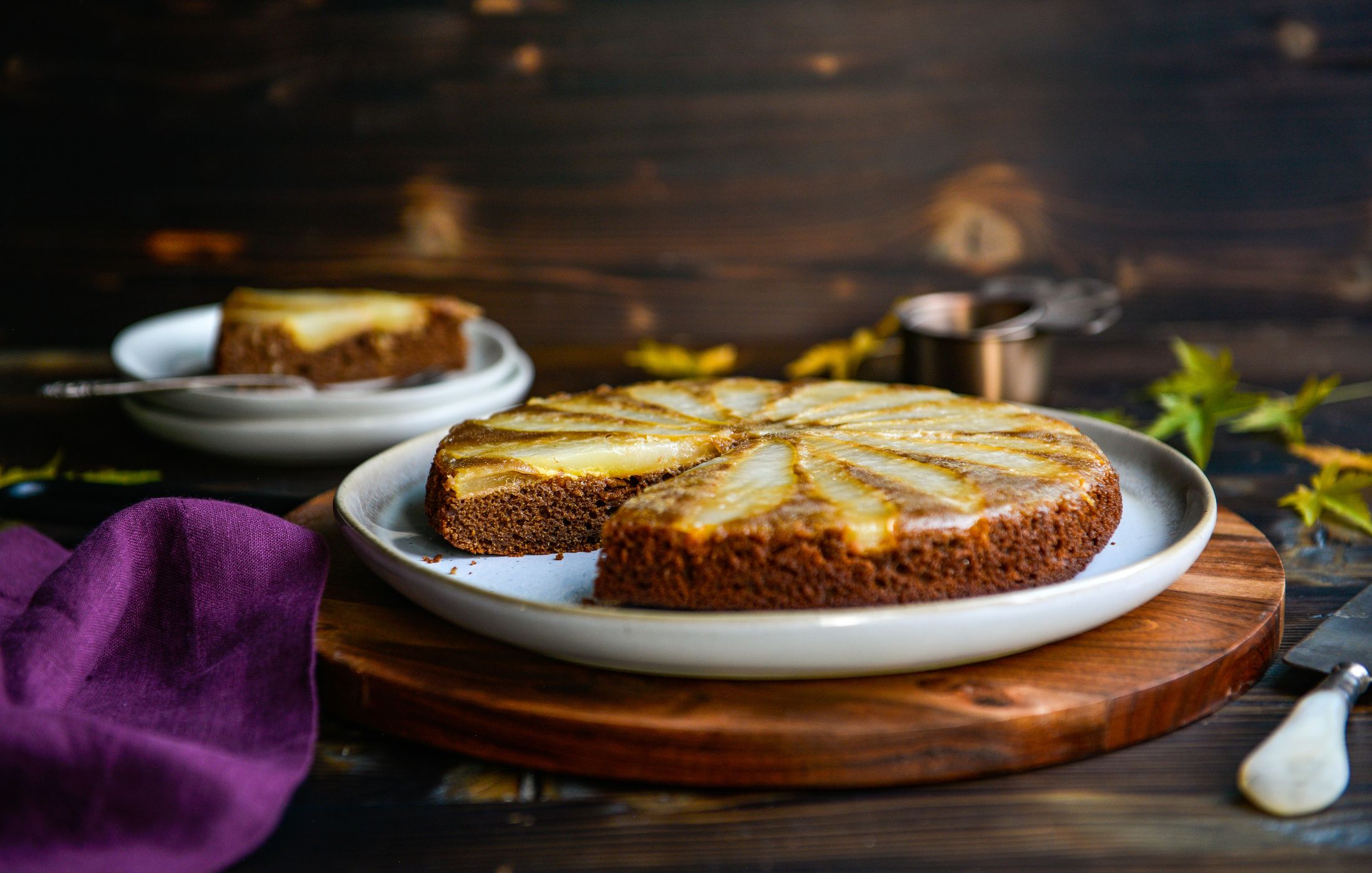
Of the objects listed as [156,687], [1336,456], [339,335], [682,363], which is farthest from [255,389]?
[1336,456]

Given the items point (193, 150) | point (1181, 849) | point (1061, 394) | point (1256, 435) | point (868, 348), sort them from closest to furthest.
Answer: point (1181, 849) → point (1256, 435) → point (1061, 394) → point (868, 348) → point (193, 150)

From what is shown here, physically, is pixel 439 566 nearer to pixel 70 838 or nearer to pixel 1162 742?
pixel 70 838

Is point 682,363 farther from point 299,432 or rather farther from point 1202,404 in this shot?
point 1202,404

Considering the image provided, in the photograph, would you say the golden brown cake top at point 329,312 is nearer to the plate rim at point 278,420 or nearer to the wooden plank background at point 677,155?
the plate rim at point 278,420

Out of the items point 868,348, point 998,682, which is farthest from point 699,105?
point 998,682

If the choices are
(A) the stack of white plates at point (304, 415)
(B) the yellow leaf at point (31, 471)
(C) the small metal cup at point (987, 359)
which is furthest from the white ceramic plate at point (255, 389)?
(C) the small metal cup at point (987, 359)

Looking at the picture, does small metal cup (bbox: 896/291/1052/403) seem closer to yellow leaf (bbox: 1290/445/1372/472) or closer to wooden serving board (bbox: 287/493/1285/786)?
yellow leaf (bbox: 1290/445/1372/472)

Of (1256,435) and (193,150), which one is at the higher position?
(193,150)
